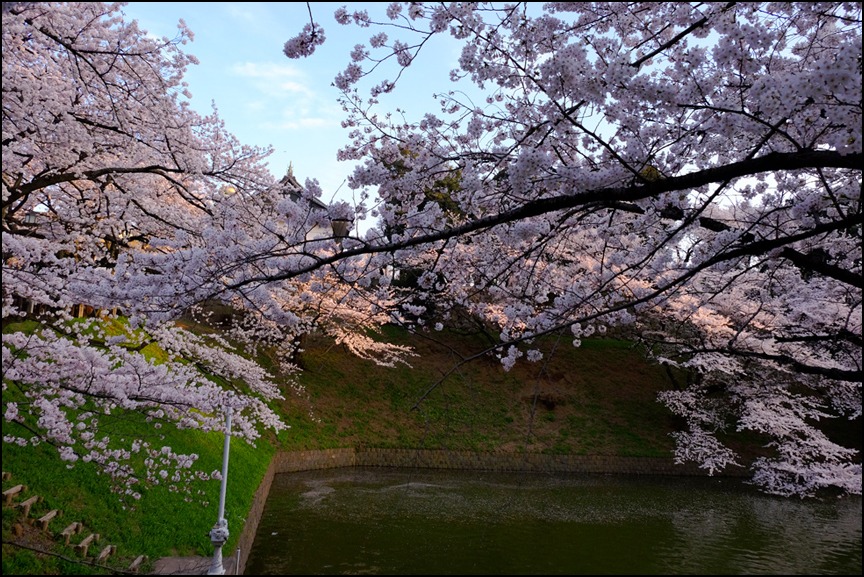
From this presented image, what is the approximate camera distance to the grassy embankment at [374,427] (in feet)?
20.3

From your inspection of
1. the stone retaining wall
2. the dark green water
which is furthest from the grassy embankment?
the dark green water

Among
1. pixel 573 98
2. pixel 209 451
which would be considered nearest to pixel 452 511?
pixel 209 451

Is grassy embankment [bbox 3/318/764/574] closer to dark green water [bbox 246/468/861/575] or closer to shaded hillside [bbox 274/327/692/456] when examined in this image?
shaded hillside [bbox 274/327/692/456]

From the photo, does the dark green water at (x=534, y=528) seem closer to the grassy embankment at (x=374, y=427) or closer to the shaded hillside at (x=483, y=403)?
the grassy embankment at (x=374, y=427)

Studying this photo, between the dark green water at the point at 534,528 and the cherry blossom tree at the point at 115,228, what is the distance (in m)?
1.97

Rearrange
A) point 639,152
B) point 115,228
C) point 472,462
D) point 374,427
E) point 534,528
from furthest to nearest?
point 374,427, point 472,462, point 534,528, point 115,228, point 639,152

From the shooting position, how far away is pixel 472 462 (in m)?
15.0

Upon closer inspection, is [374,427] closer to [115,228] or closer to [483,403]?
[483,403]

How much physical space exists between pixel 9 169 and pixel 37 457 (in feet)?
10.2

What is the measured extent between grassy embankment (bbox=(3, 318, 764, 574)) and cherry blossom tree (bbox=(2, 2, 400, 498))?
475 mm

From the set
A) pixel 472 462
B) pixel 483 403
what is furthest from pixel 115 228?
Answer: pixel 483 403

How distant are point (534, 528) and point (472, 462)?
5997mm

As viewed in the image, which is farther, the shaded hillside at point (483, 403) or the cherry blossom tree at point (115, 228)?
the shaded hillside at point (483, 403)

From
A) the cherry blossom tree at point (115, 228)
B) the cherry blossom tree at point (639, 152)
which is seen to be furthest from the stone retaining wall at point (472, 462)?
the cherry blossom tree at point (639, 152)
